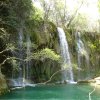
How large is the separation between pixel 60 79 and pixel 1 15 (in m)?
11.6

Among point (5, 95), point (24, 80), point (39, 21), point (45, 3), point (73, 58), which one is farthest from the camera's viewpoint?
point (45, 3)

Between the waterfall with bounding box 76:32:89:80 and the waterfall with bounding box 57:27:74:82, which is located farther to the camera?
the waterfall with bounding box 76:32:89:80

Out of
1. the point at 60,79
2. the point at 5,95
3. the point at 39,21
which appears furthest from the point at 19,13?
the point at 60,79

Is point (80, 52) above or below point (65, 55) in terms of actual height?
above

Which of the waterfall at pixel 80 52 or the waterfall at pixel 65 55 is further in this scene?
the waterfall at pixel 80 52

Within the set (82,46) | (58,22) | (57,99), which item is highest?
(58,22)

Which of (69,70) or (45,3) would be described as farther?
(45,3)

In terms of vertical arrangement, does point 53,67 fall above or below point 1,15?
below

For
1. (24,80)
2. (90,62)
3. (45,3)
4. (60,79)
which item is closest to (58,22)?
(45,3)

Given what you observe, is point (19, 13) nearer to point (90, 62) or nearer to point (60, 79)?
point (60, 79)

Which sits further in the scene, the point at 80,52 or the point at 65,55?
the point at 80,52

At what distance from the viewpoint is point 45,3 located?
129 ft

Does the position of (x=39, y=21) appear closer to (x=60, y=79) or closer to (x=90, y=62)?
(x=60, y=79)

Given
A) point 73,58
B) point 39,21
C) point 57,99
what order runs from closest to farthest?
point 57,99 < point 39,21 < point 73,58
